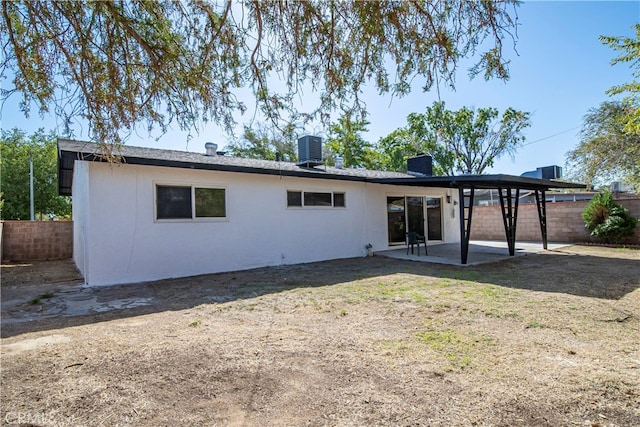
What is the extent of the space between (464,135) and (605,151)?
1058cm

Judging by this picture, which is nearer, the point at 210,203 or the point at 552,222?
the point at 210,203

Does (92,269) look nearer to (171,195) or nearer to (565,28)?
(171,195)

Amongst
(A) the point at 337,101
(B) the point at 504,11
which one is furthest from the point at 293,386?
(B) the point at 504,11

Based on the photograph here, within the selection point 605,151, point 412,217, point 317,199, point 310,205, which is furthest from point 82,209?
point 605,151

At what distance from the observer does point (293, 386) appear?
2553mm

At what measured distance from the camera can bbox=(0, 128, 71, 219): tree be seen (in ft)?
60.6

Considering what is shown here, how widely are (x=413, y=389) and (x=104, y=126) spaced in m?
3.81

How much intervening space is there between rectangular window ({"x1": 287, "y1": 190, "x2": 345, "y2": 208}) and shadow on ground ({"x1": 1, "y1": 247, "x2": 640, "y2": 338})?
1750mm

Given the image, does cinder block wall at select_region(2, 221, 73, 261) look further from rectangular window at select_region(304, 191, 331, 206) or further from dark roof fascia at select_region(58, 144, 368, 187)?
rectangular window at select_region(304, 191, 331, 206)

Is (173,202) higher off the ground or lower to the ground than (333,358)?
higher

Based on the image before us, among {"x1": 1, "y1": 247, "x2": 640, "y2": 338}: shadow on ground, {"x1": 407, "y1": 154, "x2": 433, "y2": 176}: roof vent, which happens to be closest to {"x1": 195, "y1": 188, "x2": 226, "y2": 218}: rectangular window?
{"x1": 1, "y1": 247, "x2": 640, "y2": 338}: shadow on ground

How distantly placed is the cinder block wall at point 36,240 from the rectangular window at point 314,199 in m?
8.92

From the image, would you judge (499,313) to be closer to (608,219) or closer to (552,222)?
(608,219)

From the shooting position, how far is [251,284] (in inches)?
261
